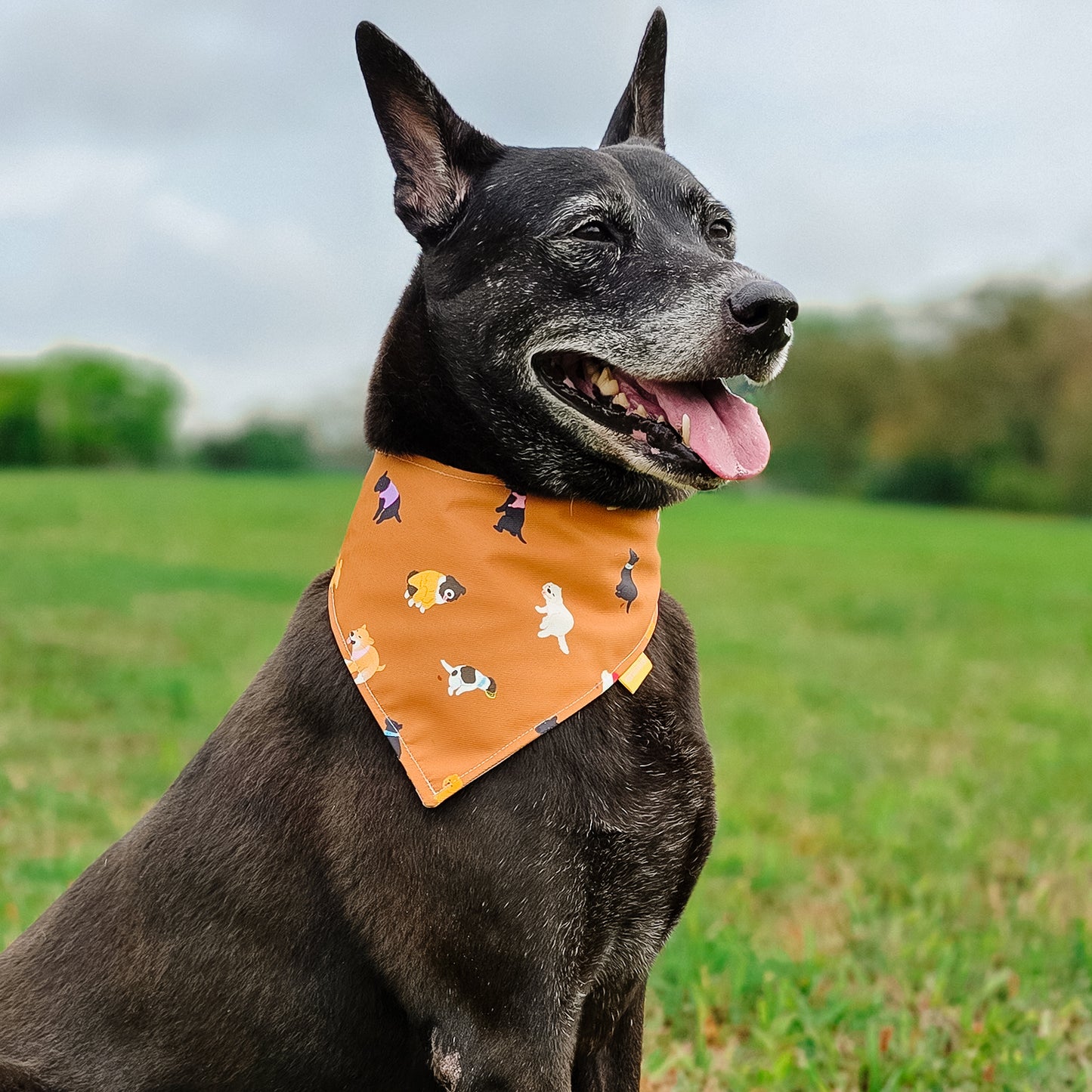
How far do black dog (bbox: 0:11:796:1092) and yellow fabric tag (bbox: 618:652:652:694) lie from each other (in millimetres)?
27

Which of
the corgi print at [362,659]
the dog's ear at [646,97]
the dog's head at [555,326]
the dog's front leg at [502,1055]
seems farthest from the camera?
the dog's ear at [646,97]

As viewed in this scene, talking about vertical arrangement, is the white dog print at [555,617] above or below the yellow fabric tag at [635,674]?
above

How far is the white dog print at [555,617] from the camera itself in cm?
264

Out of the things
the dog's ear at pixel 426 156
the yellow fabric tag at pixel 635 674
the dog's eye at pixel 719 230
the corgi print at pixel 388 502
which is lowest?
the yellow fabric tag at pixel 635 674

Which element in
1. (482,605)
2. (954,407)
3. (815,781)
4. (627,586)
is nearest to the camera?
(482,605)

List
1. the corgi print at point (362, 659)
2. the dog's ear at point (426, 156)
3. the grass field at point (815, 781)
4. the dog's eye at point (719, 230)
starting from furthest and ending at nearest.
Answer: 1. the grass field at point (815, 781)
2. the dog's eye at point (719, 230)
3. the dog's ear at point (426, 156)
4. the corgi print at point (362, 659)

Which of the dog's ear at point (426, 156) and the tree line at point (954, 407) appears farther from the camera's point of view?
the tree line at point (954, 407)

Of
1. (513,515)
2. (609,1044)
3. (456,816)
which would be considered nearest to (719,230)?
(513,515)

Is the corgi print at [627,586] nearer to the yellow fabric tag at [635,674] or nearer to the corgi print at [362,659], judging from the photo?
the yellow fabric tag at [635,674]

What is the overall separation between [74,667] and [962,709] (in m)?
6.22

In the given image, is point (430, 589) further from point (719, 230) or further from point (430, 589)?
point (719, 230)

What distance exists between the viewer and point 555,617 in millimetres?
2668

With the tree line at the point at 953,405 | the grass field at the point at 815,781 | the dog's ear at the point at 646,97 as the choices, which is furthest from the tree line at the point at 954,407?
the dog's ear at the point at 646,97

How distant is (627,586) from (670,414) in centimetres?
41
